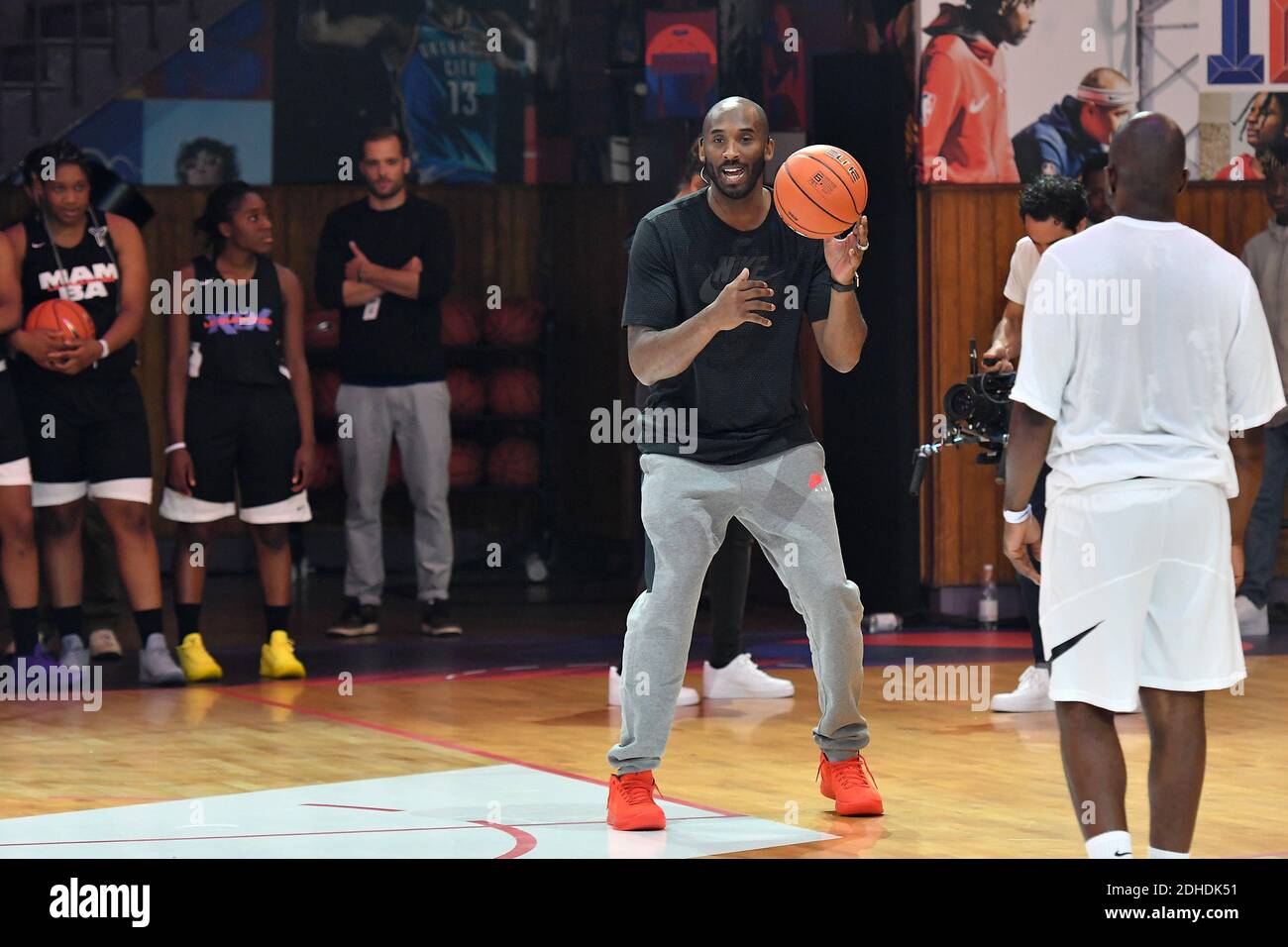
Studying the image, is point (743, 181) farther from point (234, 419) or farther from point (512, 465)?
point (512, 465)

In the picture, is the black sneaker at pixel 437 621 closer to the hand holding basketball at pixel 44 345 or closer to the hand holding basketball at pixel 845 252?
the hand holding basketball at pixel 44 345

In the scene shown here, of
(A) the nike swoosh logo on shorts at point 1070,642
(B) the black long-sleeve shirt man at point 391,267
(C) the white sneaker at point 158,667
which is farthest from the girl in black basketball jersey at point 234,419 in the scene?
(A) the nike swoosh logo on shorts at point 1070,642

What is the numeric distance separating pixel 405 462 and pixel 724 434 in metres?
4.93

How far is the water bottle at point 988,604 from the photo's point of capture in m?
10.1

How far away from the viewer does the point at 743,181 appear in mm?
5375

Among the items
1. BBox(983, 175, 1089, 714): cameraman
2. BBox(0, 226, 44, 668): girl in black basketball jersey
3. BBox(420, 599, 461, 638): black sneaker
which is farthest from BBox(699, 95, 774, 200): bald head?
BBox(420, 599, 461, 638): black sneaker

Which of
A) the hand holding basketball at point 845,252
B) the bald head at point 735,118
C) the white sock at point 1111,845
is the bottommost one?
the white sock at point 1111,845

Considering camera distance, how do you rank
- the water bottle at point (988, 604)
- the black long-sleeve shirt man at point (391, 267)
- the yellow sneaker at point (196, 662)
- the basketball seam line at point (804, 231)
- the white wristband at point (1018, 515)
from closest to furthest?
the white wristband at point (1018, 515) → the basketball seam line at point (804, 231) → the yellow sneaker at point (196, 662) → the black long-sleeve shirt man at point (391, 267) → the water bottle at point (988, 604)

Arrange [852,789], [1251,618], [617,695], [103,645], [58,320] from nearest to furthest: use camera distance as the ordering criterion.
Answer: [852,789], [617,695], [58,320], [103,645], [1251,618]

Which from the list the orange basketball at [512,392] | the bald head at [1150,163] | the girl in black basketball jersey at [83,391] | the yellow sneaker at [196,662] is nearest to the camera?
the bald head at [1150,163]

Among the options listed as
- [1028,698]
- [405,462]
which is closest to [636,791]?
[1028,698]

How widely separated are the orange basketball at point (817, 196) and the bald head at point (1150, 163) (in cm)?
113
